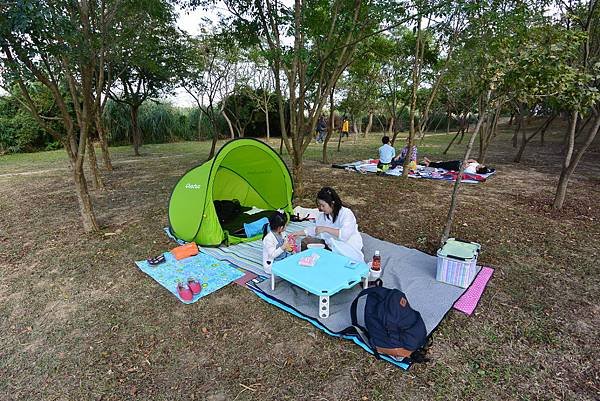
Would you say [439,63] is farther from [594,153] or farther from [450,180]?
[594,153]

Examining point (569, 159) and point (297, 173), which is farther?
point (297, 173)

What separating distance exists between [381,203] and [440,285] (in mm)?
3215

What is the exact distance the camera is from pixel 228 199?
227 inches

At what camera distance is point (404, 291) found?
135 inches

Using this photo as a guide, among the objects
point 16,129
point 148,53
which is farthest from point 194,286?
point 16,129

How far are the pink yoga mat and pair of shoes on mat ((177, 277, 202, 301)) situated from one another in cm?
257

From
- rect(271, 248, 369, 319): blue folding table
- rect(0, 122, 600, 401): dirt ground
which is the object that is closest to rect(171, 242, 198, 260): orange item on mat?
rect(0, 122, 600, 401): dirt ground

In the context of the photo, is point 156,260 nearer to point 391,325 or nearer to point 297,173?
point 391,325

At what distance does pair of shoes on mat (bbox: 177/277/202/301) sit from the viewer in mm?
3341

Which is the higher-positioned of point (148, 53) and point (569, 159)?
point (148, 53)

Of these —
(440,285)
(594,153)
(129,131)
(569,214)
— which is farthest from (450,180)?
(129,131)

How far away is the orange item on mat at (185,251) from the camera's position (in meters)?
4.21

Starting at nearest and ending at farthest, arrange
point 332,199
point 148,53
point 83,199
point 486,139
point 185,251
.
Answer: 1. point 332,199
2. point 185,251
3. point 83,199
4. point 148,53
5. point 486,139

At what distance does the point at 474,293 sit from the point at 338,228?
5.07 feet
